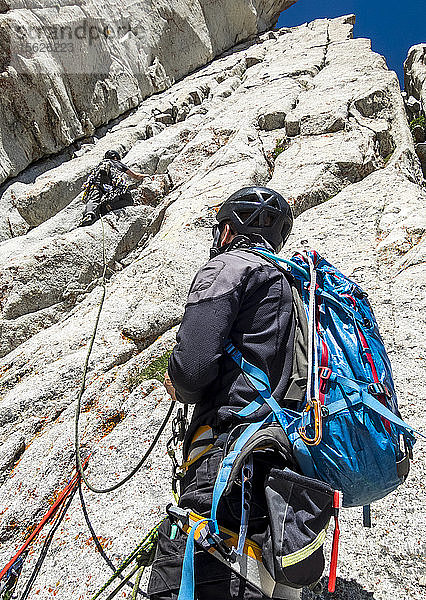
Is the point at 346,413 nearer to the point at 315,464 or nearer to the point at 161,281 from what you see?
the point at 315,464

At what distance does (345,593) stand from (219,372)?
2793mm

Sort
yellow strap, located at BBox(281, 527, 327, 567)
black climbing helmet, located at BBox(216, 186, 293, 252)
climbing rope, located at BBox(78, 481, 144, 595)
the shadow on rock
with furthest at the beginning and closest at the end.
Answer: climbing rope, located at BBox(78, 481, 144, 595), black climbing helmet, located at BBox(216, 186, 293, 252), the shadow on rock, yellow strap, located at BBox(281, 527, 327, 567)

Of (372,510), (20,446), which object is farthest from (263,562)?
(20,446)

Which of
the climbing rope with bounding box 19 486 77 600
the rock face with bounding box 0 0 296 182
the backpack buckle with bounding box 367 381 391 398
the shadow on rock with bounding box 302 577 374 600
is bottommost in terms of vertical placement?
the shadow on rock with bounding box 302 577 374 600

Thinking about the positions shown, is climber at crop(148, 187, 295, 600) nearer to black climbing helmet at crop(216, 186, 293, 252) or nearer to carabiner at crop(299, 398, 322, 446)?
carabiner at crop(299, 398, 322, 446)

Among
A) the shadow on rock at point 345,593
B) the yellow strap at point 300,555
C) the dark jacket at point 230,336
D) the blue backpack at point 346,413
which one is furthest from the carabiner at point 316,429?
the shadow on rock at point 345,593

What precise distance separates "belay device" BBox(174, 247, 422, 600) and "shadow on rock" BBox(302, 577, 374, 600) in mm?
1565

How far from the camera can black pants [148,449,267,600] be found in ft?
9.16

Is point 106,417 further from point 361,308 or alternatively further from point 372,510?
point 361,308

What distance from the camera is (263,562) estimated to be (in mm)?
2730

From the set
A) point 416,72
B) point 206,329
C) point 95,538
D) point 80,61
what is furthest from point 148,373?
point 416,72

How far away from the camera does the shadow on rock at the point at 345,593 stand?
4043mm

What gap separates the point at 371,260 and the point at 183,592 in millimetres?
7487

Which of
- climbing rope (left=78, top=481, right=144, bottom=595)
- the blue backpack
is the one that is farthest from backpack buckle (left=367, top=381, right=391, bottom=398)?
climbing rope (left=78, top=481, right=144, bottom=595)
